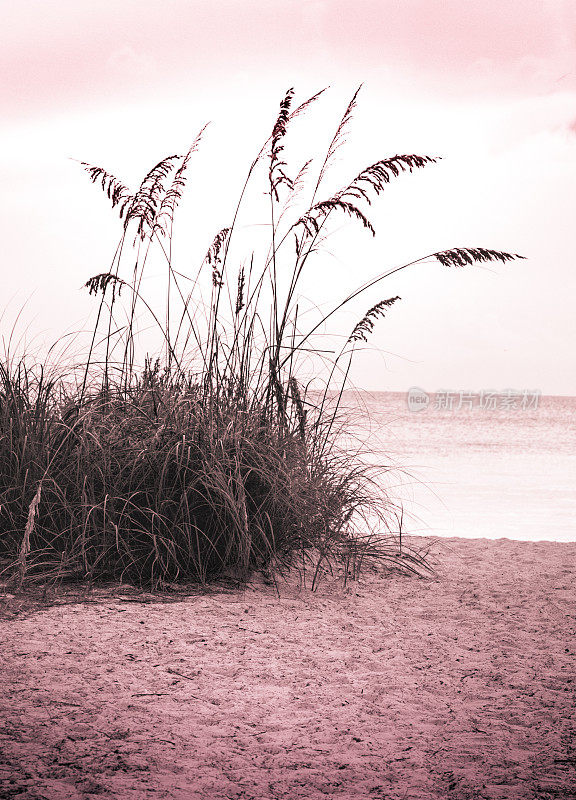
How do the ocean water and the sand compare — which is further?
the ocean water

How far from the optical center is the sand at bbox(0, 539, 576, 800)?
1.73 metres

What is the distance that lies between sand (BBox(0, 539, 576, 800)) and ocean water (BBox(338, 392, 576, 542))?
2.88ft

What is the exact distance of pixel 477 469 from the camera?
11.4 metres

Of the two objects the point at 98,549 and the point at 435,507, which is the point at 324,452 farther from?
the point at 435,507

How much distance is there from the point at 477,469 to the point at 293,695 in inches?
380

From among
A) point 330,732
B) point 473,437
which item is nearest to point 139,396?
point 330,732

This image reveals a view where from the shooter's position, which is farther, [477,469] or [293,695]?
[477,469]

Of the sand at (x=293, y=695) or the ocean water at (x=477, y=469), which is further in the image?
the ocean water at (x=477, y=469)

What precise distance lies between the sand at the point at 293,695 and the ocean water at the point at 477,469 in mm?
877

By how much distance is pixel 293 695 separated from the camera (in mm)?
2197

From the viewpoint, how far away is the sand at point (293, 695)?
173 centimetres

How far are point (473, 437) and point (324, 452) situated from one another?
50.6 ft

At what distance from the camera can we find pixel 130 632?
8.80 ft

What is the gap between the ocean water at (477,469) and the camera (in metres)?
5.47
